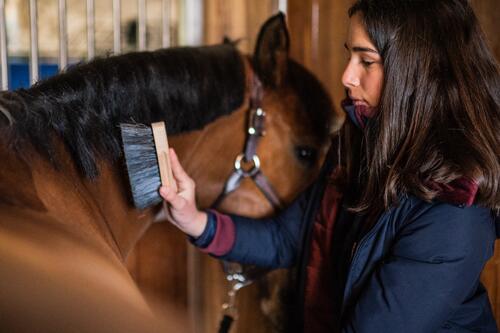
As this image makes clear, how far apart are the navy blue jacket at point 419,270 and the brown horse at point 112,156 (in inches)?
9.5

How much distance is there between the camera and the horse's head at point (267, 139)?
39.3 inches

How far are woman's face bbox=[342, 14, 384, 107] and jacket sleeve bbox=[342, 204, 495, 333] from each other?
18cm

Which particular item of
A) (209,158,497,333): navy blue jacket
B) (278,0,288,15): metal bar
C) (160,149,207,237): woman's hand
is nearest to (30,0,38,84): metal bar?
(160,149,207,237): woman's hand

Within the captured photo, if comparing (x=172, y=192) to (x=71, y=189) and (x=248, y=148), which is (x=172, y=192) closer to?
(x=71, y=189)

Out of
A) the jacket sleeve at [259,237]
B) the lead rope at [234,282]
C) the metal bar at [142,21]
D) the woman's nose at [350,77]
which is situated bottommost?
the lead rope at [234,282]

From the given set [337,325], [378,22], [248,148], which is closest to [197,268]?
[248,148]

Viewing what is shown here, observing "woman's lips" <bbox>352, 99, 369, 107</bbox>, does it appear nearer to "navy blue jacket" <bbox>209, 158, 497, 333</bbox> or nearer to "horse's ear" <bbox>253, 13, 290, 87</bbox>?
"navy blue jacket" <bbox>209, 158, 497, 333</bbox>

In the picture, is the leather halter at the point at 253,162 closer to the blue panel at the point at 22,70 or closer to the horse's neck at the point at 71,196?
the horse's neck at the point at 71,196

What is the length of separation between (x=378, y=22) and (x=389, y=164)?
18 cm

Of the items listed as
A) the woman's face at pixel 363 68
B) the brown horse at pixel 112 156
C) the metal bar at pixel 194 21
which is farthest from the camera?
the metal bar at pixel 194 21

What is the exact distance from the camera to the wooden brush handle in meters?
0.70

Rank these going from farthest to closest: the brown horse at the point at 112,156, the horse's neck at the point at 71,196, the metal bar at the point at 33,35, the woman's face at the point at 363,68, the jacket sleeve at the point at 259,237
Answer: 1. the metal bar at the point at 33,35
2. the jacket sleeve at the point at 259,237
3. the woman's face at the point at 363,68
4. the horse's neck at the point at 71,196
5. the brown horse at the point at 112,156

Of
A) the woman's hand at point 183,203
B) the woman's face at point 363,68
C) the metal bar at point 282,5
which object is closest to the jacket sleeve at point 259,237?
the woman's hand at point 183,203

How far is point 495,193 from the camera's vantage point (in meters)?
0.63
